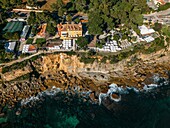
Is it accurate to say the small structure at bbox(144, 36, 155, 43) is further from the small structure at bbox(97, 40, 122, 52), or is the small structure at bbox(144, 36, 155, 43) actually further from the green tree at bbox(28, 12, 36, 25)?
the green tree at bbox(28, 12, 36, 25)

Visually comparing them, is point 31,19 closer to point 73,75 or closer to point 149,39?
point 73,75

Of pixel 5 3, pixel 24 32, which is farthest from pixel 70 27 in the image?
pixel 5 3

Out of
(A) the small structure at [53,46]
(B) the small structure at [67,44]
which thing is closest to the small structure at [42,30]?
(A) the small structure at [53,46]

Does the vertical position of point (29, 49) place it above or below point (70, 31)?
below

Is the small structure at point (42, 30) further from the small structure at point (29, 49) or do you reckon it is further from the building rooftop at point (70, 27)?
the small structure at point (29, 49)

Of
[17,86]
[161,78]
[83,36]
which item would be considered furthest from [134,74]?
[17,86]

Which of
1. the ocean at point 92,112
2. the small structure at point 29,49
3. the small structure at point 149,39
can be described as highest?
the small structure at point 149,39

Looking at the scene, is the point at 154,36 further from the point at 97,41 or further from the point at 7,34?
the point at 7,34

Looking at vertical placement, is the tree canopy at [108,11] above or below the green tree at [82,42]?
above
